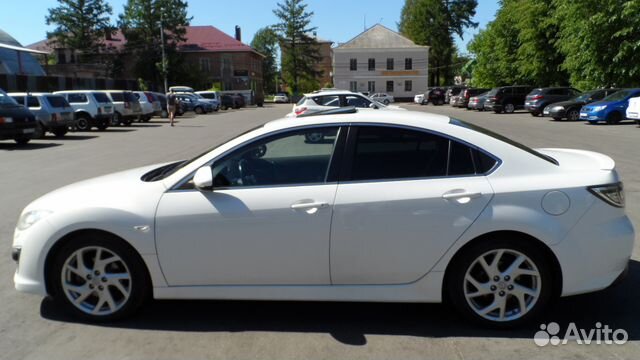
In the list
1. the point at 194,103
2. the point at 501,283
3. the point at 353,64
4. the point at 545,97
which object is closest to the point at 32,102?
the point at 501,283

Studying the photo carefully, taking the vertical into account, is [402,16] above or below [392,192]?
above

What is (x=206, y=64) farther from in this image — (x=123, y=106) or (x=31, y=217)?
(x=31, y=217)

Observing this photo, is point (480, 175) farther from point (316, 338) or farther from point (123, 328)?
point (123, 328)

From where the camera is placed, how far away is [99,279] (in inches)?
156

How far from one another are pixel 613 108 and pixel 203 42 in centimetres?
6823

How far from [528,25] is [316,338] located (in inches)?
1546

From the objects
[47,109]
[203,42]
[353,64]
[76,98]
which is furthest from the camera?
[203,42]

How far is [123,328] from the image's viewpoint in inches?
154

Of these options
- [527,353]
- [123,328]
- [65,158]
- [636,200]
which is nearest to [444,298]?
[527,353]

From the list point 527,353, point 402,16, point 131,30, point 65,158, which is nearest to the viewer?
point 527,353

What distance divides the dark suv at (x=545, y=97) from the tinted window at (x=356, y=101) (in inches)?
687

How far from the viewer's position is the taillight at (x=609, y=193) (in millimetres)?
3689

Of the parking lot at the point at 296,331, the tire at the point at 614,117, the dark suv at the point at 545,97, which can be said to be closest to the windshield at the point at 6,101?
the parking lot at the point at 296,331

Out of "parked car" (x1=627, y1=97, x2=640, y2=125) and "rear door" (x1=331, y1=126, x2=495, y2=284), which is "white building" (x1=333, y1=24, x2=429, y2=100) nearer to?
"parked car" (x1=627, y1=97, x2=640, y2=125)
